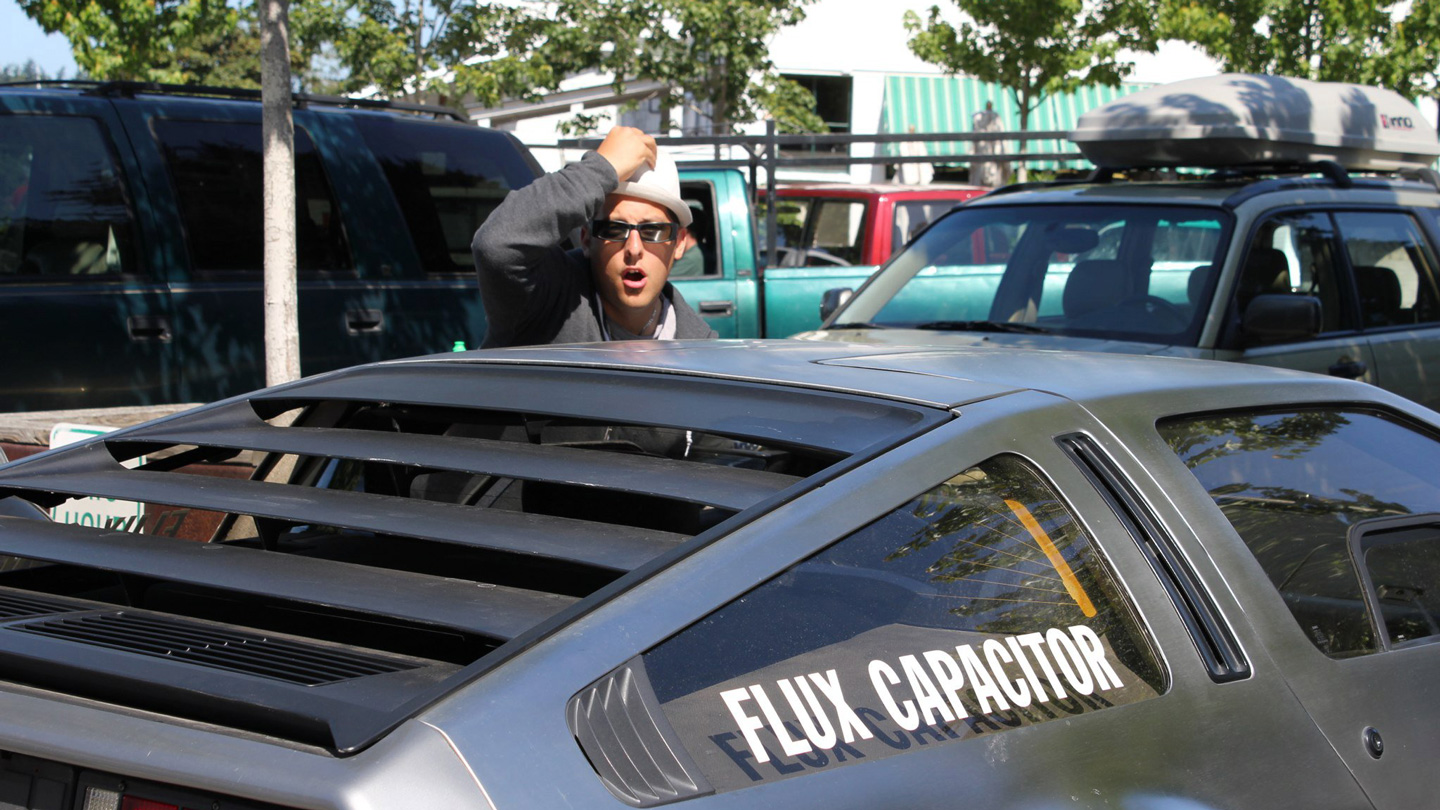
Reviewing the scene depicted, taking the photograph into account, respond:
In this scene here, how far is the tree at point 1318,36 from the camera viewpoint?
18578 mm

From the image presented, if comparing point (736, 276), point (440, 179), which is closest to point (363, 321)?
point (440, 179)

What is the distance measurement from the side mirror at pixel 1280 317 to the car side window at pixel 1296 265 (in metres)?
0.15

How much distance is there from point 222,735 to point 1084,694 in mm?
1144

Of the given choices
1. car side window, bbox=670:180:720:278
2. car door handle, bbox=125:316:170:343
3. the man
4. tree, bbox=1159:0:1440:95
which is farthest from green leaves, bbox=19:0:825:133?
the man

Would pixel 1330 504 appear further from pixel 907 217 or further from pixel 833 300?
pixel 907 217

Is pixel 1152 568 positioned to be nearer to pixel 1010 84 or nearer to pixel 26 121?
pixel 26 121

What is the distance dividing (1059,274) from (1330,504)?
355 cm

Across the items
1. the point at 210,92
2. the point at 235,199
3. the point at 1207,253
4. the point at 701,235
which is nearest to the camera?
the point at 1207,253

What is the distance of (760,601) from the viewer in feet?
5.59

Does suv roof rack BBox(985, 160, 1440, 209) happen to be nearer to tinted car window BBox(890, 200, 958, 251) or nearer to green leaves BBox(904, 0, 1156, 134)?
tinted car window BBox(890, 200, 958, 251)

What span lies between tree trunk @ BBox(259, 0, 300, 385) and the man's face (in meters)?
2.39

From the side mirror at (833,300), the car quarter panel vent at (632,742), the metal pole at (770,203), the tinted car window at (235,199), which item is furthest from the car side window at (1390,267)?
the car quarter panel vent at (632,742)

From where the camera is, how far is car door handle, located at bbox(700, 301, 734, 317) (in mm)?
8711

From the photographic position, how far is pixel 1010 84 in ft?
70.7
